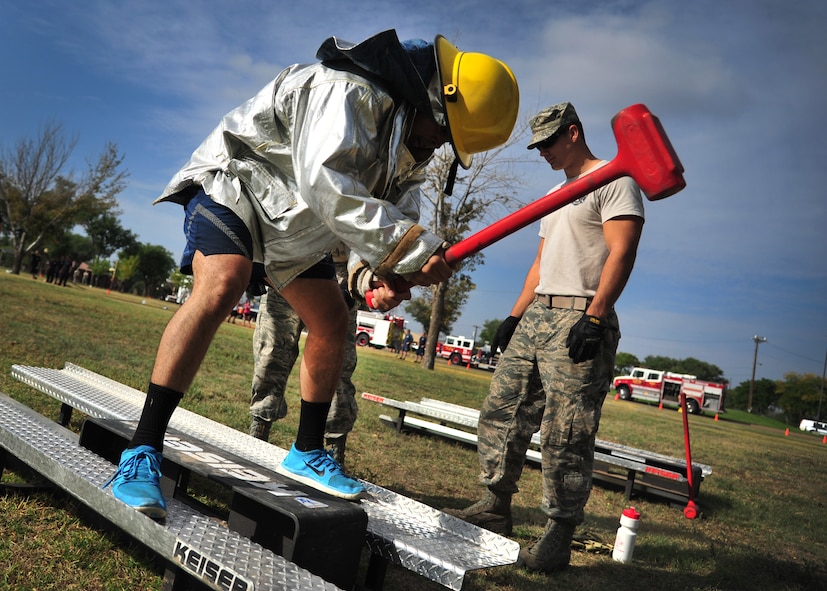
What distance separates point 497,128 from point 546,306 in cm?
153

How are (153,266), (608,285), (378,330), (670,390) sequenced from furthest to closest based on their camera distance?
(153,266)
(378,330)
(670,390)
(608,285)

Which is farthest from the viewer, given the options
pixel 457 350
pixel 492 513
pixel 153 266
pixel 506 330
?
pixel 153 266

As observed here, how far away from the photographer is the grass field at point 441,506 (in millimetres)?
2365

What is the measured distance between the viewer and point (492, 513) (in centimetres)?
369

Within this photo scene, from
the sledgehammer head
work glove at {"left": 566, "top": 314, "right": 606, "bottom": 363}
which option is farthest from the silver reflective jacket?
work glove at {"left": 566, "top": 314, "right": 606, "bottom": 363}

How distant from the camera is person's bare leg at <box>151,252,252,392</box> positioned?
223 cm

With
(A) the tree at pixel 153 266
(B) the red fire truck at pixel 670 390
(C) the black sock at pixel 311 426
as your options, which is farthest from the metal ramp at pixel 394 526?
(A) the tree at pixel 153 266

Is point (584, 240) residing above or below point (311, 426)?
above

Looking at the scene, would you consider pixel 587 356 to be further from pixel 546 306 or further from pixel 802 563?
pixel 802 563

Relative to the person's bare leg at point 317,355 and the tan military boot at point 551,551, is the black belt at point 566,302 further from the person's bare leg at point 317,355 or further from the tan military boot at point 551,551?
the person's bare leg at point 317,355

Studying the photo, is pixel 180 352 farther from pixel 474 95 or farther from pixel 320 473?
pixel 474 95

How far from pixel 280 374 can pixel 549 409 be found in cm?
195

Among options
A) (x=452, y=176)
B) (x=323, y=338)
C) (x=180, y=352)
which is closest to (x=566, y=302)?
(x=452, y=176)

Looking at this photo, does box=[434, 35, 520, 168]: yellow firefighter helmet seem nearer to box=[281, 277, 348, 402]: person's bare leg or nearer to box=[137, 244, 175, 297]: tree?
box=[281, 277, 348, 402]: person's bare leg
